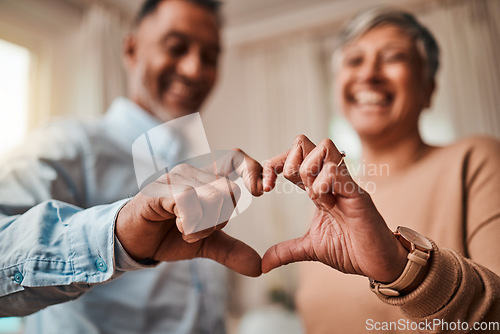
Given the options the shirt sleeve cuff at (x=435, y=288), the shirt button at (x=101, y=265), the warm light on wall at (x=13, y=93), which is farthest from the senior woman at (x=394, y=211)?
the warm light on wall at (x=13, y=93)

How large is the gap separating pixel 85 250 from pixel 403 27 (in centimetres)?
40

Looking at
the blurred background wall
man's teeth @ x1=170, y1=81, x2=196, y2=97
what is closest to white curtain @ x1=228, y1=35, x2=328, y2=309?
the blurred background wall

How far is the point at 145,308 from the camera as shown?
0.47 m

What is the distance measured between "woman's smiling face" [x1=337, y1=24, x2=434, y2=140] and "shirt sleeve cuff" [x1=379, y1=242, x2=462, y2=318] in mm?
175

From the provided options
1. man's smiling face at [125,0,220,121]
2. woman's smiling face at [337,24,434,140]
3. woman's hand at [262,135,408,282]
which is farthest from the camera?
man's smiling face at [125,0,220,121]

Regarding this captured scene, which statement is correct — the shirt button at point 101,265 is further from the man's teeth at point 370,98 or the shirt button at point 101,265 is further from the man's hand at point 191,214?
the man's teeth at point 370,98

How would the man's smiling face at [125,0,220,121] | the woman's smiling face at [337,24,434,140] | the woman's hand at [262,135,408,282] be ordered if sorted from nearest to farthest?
the woman's hand at [262,135,408,282] → the woman's smiling face at [337,24,434,140] → the man's smiling face at [125,0,220,121]

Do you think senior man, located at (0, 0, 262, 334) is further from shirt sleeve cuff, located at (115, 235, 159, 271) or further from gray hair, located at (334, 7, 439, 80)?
gray hair, located at (334, 7, 439, 80)

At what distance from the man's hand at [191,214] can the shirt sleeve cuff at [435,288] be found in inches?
4.1

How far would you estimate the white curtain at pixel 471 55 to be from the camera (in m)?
0.51

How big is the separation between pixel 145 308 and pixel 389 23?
1.63 feet

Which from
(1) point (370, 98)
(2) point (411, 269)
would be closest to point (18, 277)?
(2) point (411, 269)

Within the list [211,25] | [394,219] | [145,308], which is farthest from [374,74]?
[145,308]

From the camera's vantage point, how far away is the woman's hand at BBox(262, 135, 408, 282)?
0.62ft
